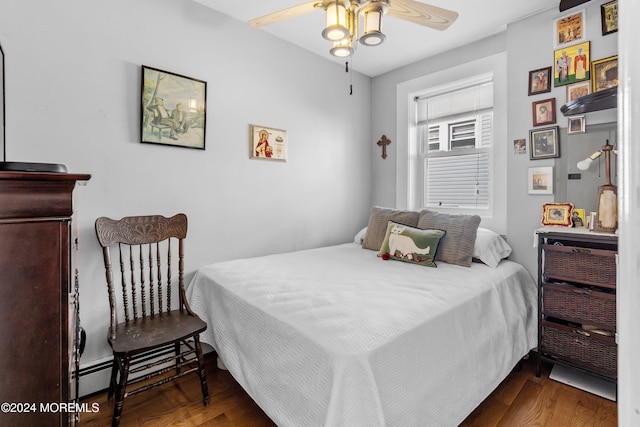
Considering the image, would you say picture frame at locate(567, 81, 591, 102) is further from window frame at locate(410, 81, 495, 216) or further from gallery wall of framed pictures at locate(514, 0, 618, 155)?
window frame at locate(410, 81, 495, 216)

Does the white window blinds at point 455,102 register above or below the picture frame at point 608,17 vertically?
below

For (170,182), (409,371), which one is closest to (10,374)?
(409,371)

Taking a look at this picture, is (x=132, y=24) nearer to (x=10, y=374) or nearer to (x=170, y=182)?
(x=170, y=182)

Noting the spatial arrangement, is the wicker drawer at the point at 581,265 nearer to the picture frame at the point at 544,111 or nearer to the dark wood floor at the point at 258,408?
the dark wood floor at the point at 258,408

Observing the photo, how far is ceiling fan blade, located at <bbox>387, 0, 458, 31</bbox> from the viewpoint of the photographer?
1.59 meters

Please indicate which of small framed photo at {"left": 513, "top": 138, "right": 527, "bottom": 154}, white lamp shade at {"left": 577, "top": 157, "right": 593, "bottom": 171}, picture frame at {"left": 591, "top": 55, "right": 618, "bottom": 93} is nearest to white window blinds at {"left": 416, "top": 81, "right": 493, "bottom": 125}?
small framed photo at {"left": 513, "top": 138, "right": 527, "bottom": 154}

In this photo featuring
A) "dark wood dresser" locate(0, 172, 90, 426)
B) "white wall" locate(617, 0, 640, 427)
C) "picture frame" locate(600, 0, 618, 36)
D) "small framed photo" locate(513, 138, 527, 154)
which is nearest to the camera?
"white wall" locate(617, 0, 640, 427)

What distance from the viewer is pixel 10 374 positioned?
2.53ft

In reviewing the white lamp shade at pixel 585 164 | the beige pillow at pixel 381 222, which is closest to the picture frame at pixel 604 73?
the white lamp shade at pixel 585 164

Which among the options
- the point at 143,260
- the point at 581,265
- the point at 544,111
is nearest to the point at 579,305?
the point at 581,265

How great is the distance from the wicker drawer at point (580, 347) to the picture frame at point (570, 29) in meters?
1.89

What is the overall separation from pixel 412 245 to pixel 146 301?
186cm

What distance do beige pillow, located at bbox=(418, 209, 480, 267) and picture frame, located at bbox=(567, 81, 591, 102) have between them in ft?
3.34

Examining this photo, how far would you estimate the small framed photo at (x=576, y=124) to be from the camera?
214cm
